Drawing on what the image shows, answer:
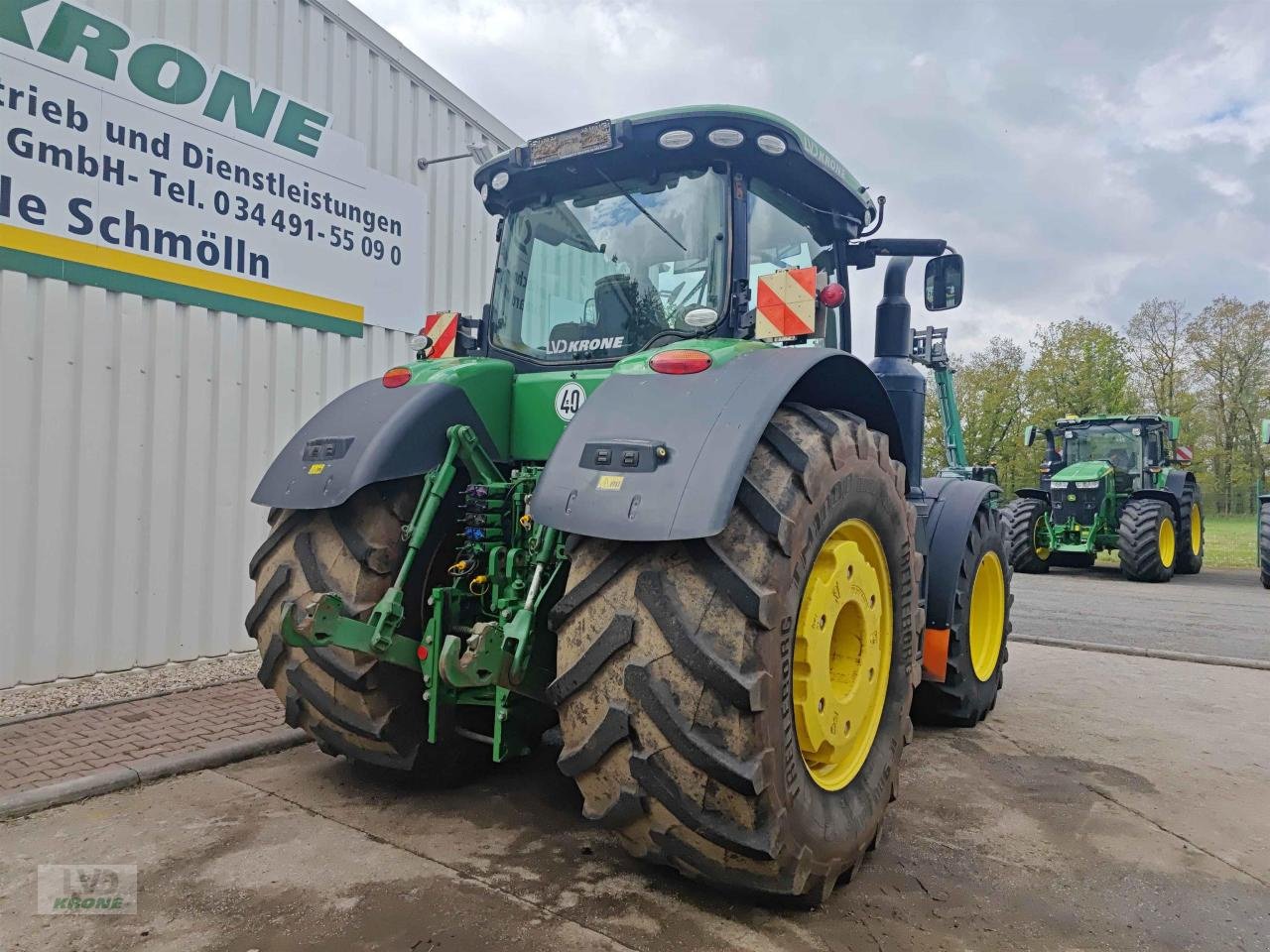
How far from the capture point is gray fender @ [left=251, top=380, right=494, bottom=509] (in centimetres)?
297

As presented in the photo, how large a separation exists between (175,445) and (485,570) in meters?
3.22

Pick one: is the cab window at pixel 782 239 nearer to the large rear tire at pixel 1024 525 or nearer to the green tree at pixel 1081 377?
the large rear tire at pixel 1024 525

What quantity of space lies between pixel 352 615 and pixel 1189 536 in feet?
52.8

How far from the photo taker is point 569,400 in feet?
10.9

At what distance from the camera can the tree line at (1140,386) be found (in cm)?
3319

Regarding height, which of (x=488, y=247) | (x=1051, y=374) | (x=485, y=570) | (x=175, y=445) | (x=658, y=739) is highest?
(x=1051, y=374)

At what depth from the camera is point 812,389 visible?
306 centimetres

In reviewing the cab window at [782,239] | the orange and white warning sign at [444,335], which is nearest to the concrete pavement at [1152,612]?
the cab window at [782,239]

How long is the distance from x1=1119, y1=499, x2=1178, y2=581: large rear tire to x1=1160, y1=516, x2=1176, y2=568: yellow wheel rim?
142 mm

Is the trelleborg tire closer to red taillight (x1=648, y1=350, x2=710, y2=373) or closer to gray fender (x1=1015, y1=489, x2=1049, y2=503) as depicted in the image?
red taillight (x1=648, y1=350, x2=710, y2=373)

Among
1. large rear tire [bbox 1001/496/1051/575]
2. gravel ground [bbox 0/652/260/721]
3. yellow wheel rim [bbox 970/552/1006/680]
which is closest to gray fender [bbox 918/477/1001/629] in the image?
yellow wheel rim [bbox 970/552/1006/680]

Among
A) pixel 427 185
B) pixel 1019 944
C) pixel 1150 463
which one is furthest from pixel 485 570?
pixel 1150 463

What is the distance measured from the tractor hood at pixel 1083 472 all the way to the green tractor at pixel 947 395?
288 inches

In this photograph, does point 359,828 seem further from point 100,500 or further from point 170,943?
point 100,500
